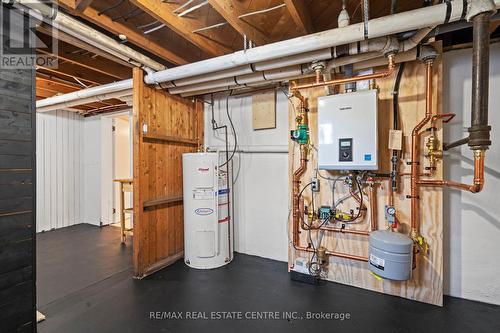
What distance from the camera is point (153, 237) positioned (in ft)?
9.57

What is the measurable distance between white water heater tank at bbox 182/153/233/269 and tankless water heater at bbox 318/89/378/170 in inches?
49.9

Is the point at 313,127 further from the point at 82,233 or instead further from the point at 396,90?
the point at 82,233

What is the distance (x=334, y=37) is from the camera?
1811mm

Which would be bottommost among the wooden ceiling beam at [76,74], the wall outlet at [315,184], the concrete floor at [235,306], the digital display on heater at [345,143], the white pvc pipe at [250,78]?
the concrete floor at [235,306]

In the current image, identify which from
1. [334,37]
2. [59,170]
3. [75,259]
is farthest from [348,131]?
[59,170]

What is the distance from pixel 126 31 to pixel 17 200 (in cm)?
150

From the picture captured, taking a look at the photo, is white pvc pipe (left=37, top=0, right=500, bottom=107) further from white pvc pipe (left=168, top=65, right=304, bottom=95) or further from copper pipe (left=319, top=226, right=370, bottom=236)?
copper pipe (left=319, top=226, right=370, bottom=236)

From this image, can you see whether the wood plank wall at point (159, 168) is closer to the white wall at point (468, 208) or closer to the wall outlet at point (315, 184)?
the wall outlet at point (315, 184)

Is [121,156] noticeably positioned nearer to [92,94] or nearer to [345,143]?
[92,94]

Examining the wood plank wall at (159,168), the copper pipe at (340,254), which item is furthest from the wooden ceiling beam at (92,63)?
the copper pipe at (340,254)

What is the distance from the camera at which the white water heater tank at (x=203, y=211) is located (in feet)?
9.52

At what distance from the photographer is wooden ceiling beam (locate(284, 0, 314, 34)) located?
5.77 feet

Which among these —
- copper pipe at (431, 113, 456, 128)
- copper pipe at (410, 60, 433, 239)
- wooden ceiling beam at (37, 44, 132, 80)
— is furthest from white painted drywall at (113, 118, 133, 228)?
copper pipe at (431, 113, 456, 128)

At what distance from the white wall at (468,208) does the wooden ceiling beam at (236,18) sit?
172 cm
